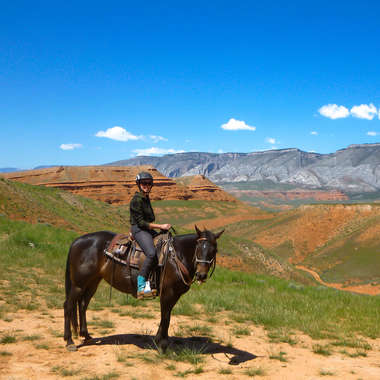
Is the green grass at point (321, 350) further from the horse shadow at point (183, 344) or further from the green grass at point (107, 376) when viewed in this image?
the green grass at point (107, 376)

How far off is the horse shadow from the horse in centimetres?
39

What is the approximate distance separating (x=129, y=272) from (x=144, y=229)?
105 centimetres

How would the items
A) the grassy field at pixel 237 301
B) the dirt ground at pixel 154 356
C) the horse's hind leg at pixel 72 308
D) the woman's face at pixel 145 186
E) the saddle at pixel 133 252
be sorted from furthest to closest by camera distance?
the grassy field at pixel 237 301 → the horse's hind leg at pixel 72 308 → the woman's face at pixel 145 186 → the saddle at pixel 133 252 → the dirt ground at pixel 154 356

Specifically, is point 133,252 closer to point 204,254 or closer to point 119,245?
point 119,245

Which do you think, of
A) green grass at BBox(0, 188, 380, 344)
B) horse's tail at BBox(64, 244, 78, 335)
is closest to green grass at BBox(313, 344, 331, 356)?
green grass at BBox(0, 188, 380, 344)

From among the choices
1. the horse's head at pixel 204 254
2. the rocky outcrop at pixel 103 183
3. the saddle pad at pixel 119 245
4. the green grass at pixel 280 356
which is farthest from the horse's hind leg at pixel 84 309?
the rocky outcrop at pixel 103 183

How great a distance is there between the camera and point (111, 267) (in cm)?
763

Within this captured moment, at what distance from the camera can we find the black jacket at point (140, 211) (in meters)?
7.15

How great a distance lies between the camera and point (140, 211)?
719 cm

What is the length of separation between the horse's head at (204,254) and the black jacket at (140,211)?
1.25m

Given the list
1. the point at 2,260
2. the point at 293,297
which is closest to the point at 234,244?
the point at 293,297

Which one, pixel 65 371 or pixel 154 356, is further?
pixel 154 356

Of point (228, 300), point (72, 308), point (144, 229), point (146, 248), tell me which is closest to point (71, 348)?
point (72, 308)

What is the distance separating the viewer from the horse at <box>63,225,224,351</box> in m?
6.78
